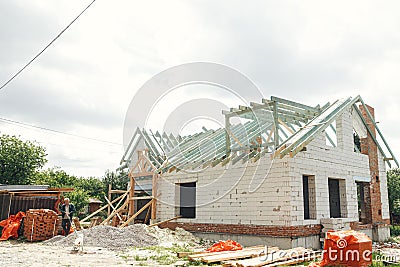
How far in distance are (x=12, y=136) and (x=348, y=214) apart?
69.8 ft

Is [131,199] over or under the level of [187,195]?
under

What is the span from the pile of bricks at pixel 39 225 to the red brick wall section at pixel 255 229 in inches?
194

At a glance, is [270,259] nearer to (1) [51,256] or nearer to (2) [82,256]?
(2) [82,256]

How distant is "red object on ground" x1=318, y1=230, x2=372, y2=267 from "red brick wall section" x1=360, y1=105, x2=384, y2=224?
7.73 meters

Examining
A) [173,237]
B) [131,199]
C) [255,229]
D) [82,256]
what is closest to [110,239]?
[82,256]

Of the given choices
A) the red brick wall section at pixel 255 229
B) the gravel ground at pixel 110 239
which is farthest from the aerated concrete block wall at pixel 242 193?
the gravel ground at pixel 110 239

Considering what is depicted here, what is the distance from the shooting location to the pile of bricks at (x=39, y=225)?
1252 centimetres

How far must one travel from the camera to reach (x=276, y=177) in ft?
36.9

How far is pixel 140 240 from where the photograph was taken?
12.1m

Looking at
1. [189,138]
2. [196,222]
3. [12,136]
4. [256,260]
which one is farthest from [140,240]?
[12,136]

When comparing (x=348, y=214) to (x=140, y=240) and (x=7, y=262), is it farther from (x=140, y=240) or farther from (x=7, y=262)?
(x=7, y=262)

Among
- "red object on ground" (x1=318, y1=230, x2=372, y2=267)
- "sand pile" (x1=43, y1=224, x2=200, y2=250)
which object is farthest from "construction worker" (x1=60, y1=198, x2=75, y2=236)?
"red object on ground" (x1=318, y1=230, x2=372, y2=267)

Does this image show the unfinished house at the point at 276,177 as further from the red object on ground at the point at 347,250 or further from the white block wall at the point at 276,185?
the red object on ground at the point at 347,250

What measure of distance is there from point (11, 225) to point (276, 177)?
974 cm
